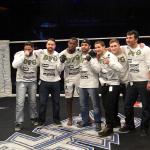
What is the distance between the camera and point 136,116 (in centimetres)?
716

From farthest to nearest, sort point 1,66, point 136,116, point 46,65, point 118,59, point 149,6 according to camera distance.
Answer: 1. point 149,6
2. point 1,66
3. point 136,116
4. point 46,65
5. point 118,59

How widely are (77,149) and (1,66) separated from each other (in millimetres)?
4704

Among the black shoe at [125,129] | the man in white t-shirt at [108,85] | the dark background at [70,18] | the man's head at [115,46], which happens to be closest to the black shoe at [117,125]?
the black shoe at [125,129]

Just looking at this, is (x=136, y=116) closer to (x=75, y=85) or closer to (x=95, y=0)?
(x=75, y=85)

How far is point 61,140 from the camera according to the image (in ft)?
18.6

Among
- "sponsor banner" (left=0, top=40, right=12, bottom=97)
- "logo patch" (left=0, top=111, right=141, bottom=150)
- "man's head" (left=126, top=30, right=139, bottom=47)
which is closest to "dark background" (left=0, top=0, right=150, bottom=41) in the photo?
"sponsor banner" (left=0, top=40, right=12, bottom=97)

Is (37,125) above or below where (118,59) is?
below

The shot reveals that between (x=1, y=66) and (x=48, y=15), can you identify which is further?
(x=48, y=15)

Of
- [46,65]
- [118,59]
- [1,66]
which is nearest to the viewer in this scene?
[118,59]

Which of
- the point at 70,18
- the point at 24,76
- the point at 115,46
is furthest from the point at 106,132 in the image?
the point at 70,18

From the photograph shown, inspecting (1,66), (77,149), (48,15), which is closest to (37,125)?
(77,149)

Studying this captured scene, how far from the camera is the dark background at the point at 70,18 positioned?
17.8m

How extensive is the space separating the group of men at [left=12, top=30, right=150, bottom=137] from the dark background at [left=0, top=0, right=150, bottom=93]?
11.2m

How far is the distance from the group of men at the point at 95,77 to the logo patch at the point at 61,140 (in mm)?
192
